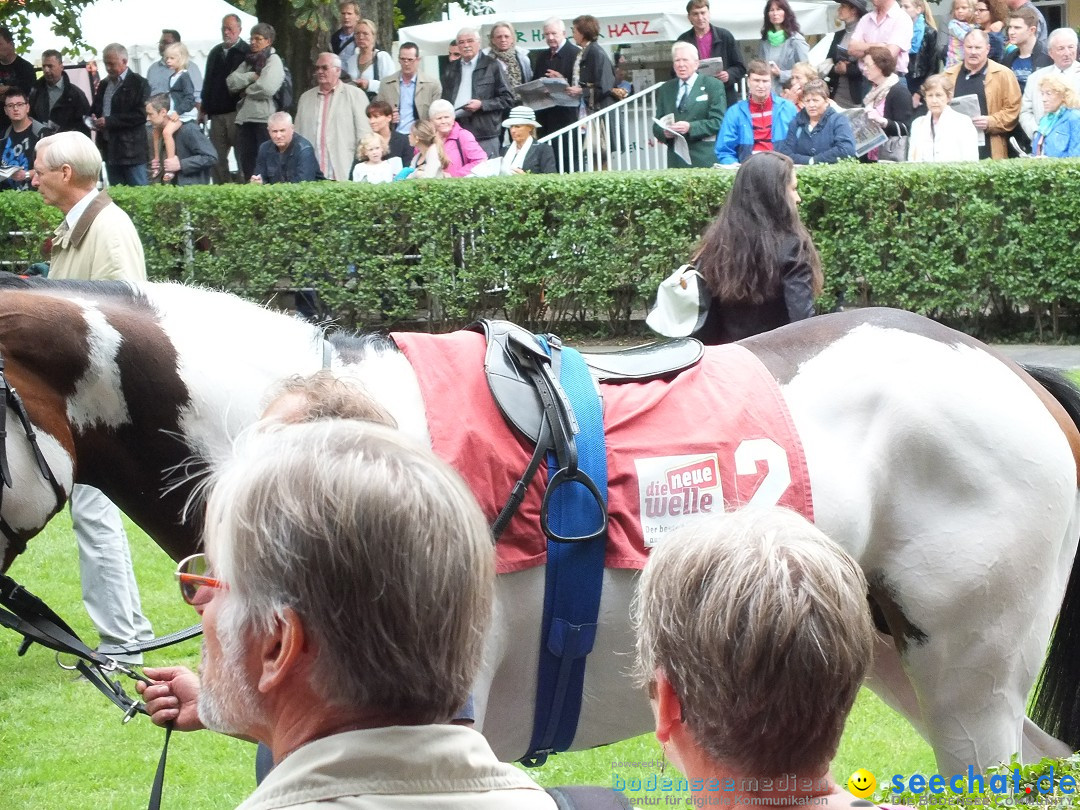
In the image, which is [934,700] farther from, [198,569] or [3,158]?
[3,158]

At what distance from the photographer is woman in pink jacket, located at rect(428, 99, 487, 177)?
490 inches

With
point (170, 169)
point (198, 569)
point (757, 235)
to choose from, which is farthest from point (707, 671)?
point (170, 169)

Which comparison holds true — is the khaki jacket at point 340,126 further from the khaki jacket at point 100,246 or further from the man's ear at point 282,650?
the man's ear at point 282,650

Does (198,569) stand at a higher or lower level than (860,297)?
higher

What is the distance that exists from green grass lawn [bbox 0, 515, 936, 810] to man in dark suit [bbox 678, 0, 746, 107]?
9.65 meters

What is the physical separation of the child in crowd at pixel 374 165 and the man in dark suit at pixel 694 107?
277cm

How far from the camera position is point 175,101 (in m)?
15.1

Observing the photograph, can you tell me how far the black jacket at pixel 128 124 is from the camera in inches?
576

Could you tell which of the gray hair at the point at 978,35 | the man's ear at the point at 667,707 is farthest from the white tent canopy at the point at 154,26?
the man's ear at the point at 667,707

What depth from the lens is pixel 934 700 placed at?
3.19 m

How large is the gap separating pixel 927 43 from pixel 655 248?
435 cm

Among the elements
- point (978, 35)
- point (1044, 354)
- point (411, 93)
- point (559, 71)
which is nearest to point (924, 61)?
point (978, 35)

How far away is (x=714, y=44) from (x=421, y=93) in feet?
10.6

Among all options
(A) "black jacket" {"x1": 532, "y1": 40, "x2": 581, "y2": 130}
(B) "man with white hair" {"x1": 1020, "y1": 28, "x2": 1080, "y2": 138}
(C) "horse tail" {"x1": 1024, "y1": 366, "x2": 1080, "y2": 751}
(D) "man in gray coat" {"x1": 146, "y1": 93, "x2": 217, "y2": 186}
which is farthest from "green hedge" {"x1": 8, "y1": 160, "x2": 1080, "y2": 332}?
(C) "horse tail" {"x1": 1024, "y1": 366, "x2": 1080, "y2": 751}
